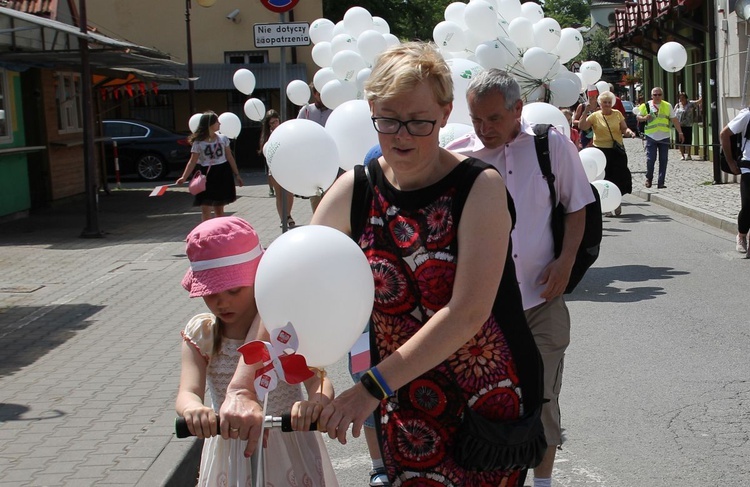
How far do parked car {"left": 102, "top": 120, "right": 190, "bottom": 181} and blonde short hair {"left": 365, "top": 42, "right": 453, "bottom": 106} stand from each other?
27148mm

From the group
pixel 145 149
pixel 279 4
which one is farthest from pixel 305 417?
pixel 145 149

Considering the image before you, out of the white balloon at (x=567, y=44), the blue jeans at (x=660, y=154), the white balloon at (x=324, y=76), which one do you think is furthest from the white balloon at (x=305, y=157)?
the blue jeans at (x=660, y=154)

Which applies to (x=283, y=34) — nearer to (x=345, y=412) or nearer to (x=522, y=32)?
(x=522, y=32)

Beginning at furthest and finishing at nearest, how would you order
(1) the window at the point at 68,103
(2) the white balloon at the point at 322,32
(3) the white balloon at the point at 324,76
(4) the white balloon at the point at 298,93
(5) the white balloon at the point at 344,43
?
(1) the window at the point at 68,103
(4) the white balloon at the point at 298,93
(2) the white balloon at the point at 322,32
(3) the white balloon at the point at 324,76
(5) the white balloon at the point at 344,43

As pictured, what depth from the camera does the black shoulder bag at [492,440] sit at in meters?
2.68

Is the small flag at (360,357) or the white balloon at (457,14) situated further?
the white balloon at (457,14)

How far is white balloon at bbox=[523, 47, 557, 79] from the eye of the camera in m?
8.00

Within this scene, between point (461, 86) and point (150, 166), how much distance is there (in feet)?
80.3

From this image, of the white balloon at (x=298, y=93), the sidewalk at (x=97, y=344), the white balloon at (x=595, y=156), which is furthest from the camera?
the white balloon at (x=298, y=93)

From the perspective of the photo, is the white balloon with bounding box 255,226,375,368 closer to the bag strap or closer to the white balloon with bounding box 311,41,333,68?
the bag strap

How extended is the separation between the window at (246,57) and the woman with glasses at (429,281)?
33704 millimetres

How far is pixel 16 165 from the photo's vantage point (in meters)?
18.1

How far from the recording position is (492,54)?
7.55m

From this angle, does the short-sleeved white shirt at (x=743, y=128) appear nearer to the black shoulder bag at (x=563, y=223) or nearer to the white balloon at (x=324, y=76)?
the white balloon at (x=324, y=76)
